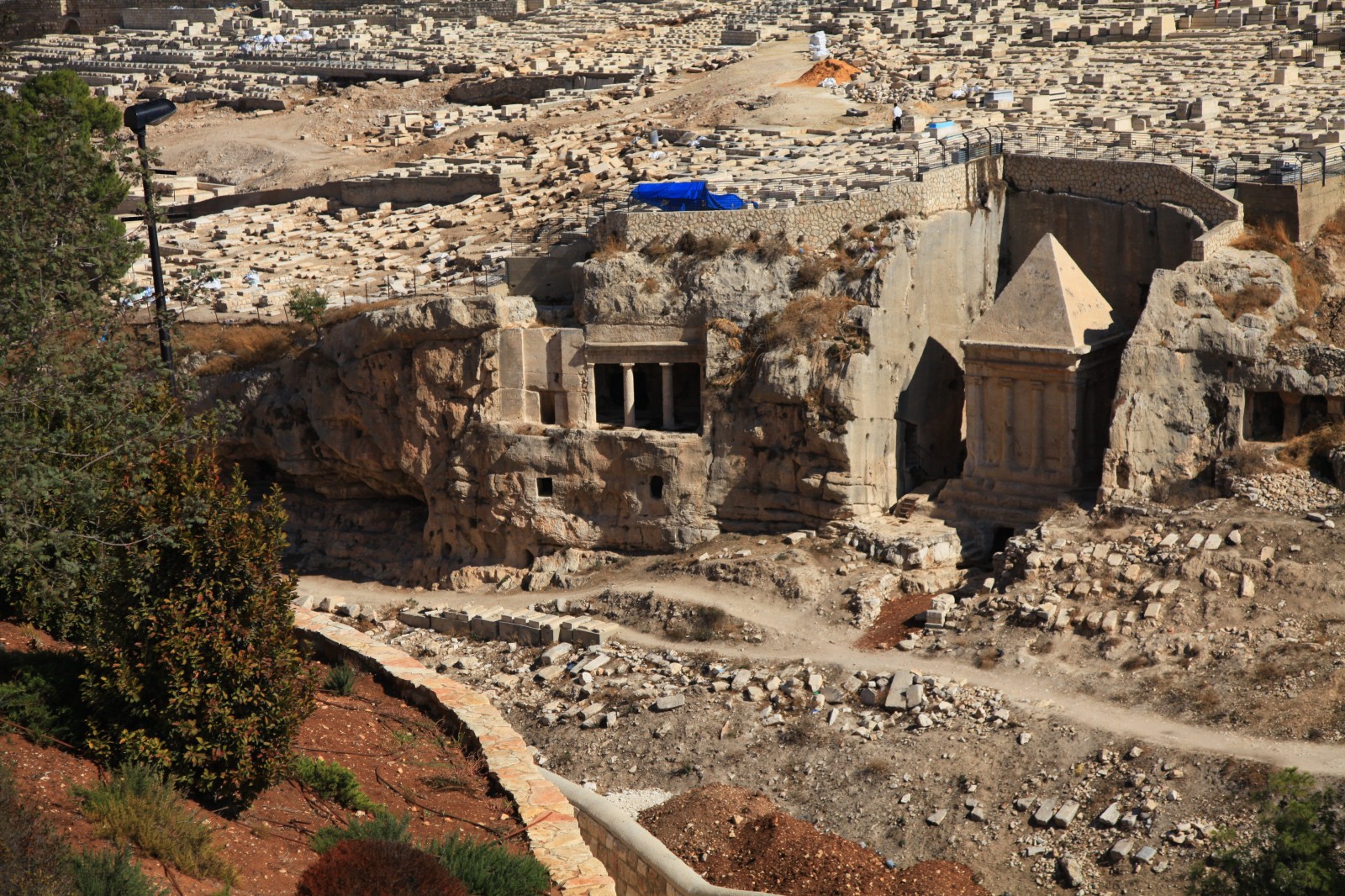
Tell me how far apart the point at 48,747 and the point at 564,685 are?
44.5 ft

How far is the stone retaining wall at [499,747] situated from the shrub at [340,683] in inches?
18.6

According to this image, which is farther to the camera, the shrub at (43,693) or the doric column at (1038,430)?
the doric column at (1038,430)

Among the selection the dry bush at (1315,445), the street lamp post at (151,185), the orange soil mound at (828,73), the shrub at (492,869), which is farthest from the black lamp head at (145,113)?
the orange soil mound at (828,73)

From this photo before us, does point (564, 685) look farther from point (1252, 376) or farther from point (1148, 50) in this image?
point (1148, 50)

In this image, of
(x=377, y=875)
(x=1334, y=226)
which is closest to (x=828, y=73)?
(x=1334, y=226)

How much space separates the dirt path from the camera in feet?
72.4

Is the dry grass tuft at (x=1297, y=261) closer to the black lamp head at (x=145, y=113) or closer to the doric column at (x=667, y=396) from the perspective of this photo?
the doric column at (x=667, y=396)

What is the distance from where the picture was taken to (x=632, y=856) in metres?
19.5

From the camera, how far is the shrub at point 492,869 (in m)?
14.1

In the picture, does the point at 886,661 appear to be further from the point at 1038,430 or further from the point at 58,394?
the point at 58,394

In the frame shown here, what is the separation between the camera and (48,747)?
1523 centimetres

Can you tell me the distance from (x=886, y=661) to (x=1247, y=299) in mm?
9086

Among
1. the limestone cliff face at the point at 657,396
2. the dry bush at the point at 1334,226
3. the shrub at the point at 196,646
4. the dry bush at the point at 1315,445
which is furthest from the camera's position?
the limestone cliff face at the point at 657,396

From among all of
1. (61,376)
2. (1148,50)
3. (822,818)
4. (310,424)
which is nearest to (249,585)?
(61,376)
